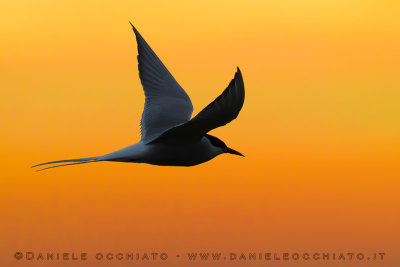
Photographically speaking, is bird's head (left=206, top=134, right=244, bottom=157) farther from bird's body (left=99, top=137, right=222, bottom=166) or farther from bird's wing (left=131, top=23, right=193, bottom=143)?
bird's wing (left=131, top=23, right=193, bottom=143)

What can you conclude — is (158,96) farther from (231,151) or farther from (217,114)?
(217,114)

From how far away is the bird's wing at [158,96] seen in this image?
1026 cm

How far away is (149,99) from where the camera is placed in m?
10.6

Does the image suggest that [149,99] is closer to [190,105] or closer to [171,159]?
[190,105]

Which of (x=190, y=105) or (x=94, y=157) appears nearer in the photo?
(x=94, y=157)

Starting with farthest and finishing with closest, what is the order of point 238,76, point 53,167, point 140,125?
point 140,125
point 53,167
point 238,76

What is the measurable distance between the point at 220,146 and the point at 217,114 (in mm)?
2001

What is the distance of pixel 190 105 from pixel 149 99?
25.9 inches

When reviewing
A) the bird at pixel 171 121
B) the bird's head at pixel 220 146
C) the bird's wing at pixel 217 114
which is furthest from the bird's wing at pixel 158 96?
the bird's wing at pixel 217 114

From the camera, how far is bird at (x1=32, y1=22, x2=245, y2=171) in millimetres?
7773

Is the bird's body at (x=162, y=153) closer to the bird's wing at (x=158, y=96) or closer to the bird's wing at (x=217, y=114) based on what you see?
the bird's wing at (x=217, y=114)

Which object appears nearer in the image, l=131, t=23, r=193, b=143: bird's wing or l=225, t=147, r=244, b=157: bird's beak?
l=225, t=147, r=244, b=157: bird's beak

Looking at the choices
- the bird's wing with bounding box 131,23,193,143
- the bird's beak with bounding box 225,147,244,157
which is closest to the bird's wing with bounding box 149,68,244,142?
the bird's beak with bounding box 225,147,244,157

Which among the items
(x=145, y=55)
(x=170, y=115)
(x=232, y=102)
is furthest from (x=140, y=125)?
(x=232, y=102)
